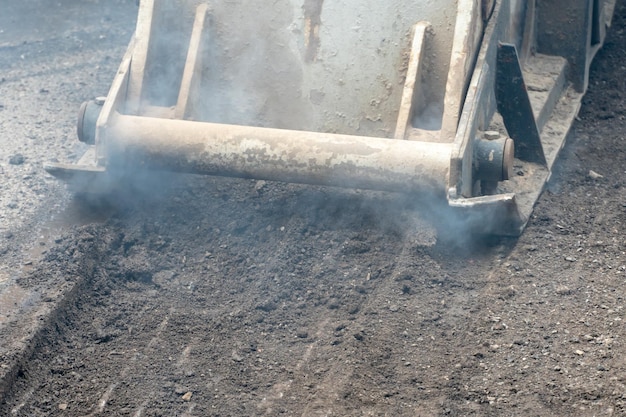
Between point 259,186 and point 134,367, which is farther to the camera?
point 259,186

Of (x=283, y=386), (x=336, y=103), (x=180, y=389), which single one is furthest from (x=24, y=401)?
(x=336, y=103)

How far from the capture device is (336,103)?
17.8 ft

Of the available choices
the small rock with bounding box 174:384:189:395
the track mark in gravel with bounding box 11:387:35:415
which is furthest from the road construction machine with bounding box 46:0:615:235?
the track mark in gravel with bounding box 11:387:35:415

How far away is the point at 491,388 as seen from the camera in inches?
160

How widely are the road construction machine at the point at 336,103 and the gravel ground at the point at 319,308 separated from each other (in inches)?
13.7

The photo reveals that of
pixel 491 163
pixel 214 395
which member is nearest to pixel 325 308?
pixel 214 395

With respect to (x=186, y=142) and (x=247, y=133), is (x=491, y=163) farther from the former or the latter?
(x=186, y=142)

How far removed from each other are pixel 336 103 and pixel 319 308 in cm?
133

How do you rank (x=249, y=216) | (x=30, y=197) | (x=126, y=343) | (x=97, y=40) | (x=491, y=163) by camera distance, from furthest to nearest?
(x=97, y=40)
(x=30, y=197)
(x=249, y=216)
(x=491, y=163)
(x=126, y=343)

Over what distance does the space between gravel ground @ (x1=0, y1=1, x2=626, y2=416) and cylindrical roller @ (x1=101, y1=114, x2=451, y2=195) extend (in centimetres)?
43

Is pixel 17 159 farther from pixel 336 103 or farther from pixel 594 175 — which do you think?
pixel 594 175

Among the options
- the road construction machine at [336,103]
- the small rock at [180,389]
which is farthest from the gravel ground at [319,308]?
the road construction machine at [336,103]

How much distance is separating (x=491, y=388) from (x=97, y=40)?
5379mm

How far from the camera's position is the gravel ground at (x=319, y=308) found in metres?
4.09
